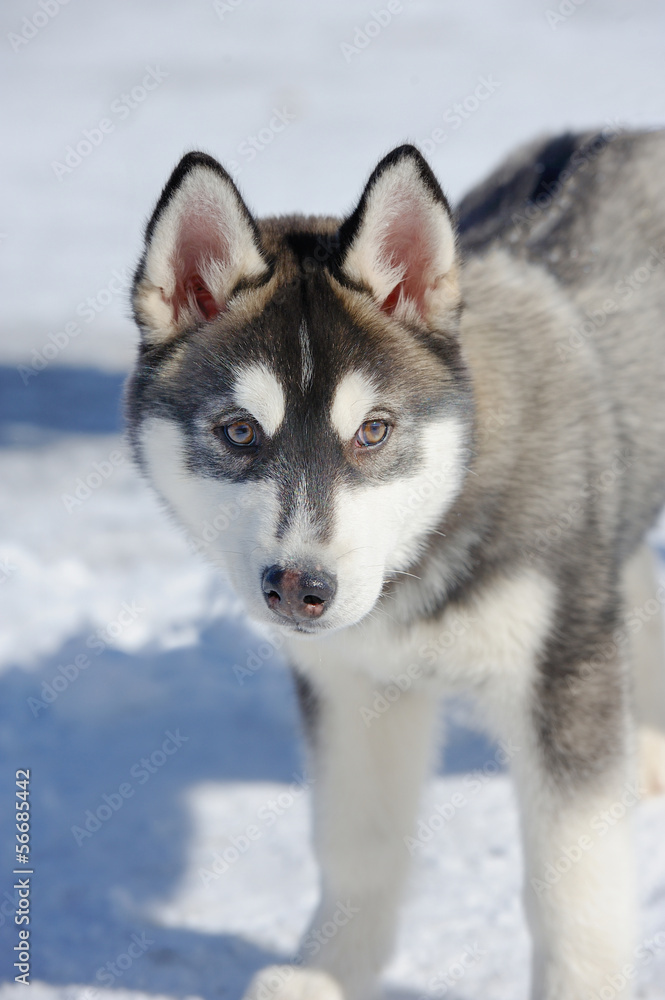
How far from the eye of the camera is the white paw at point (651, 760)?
3.19 meters

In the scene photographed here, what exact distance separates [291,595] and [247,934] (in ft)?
4.46

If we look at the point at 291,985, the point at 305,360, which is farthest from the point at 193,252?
the point at 291,985

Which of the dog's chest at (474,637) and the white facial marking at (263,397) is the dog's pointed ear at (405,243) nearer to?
the white facial marking at (263,397)

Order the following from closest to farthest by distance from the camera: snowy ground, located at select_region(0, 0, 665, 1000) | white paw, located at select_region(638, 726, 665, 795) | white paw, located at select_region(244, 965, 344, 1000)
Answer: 1. white paw, located at select_region(244, 965, 344, 1000)
2. snowy ground, located at select_region(0, 0, 665, 1000)
3. white paw, located at select_region(638, 726, 665, 795)

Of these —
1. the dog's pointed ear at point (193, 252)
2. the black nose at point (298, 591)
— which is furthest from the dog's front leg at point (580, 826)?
the dog's pointed ear at point (193, 252)

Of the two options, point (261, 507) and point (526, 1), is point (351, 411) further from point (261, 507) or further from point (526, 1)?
point (526, 1)

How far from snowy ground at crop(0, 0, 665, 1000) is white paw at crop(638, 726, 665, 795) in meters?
0.08

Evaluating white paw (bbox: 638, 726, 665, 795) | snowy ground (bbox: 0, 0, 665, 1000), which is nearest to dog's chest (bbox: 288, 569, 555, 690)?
snowy ground (bbox: 0, 0, 665, 1000)

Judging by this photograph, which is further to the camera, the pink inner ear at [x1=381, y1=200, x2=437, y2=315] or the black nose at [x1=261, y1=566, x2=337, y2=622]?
the pink inner ear at [x1=381, y1=200, x2=437, y2=315]

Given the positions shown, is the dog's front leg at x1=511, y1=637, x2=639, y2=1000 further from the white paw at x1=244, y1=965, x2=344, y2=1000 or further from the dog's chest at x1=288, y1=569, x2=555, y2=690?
the white paw at x1=244, y1=965, x2=344, y2=1000

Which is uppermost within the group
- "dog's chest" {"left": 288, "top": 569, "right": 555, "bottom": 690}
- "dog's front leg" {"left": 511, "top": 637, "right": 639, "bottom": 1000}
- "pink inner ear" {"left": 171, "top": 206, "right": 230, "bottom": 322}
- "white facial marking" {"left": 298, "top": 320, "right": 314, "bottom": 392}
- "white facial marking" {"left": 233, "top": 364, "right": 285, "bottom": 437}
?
"pink inner ear" {"left": 171, "top": 206, "right": 230, "bottom": 322}

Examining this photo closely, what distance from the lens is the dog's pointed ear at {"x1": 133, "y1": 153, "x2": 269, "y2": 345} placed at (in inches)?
80.7

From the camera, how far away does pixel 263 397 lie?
202 cm

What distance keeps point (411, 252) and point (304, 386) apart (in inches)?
16.0
